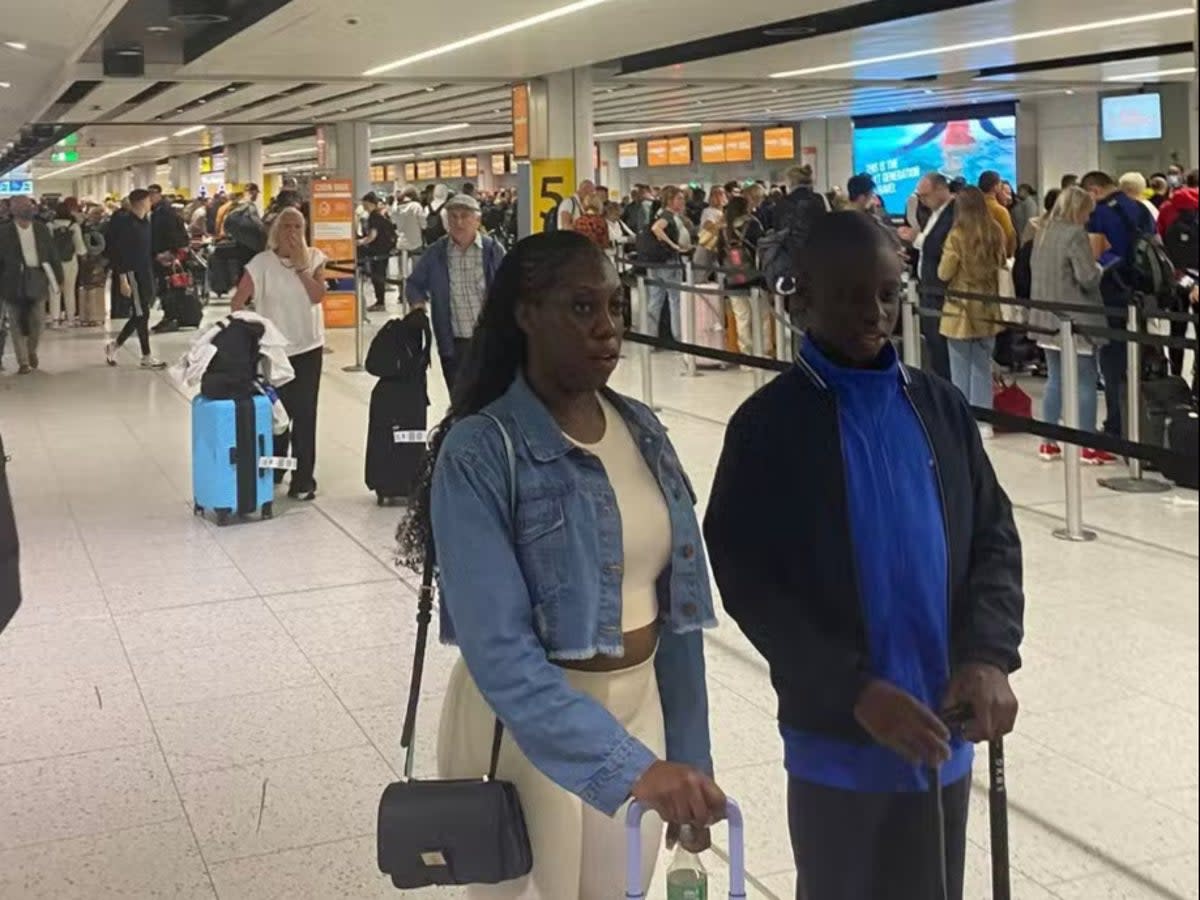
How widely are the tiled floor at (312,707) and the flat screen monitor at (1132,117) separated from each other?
20224 mm

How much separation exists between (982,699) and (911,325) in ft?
27.4

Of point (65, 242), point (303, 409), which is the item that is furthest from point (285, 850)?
point (65, 242)

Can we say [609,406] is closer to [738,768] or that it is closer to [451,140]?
[738,768]

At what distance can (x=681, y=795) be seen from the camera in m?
1.81

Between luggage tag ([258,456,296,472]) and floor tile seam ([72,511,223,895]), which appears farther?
luggage tag ([258,456,296,472])

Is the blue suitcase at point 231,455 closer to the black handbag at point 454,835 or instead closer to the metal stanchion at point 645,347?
the metal stanchion at point 645,347

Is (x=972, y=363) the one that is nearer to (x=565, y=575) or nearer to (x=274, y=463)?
(x=274, y=463)

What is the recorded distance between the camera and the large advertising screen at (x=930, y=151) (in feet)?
103

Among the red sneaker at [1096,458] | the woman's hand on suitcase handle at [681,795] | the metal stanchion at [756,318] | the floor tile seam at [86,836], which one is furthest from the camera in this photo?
→ the metal stanchion at [756,318]

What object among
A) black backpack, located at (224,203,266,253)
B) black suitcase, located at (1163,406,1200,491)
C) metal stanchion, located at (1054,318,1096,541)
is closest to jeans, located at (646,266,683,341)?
black backpack, located at (224,203,266,253)

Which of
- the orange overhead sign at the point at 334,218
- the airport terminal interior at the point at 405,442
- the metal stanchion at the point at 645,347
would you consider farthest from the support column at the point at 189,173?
the metal stanchion at the point at 645,347

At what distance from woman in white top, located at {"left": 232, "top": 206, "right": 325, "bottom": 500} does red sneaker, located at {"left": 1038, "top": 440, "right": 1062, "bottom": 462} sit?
182 inches

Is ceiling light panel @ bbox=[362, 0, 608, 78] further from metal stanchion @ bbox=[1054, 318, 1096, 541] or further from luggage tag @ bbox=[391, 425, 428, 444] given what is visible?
metal stanchion @ bbox=[1054, 318, 1096, 541]

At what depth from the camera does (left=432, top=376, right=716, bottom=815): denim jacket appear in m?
1.93
